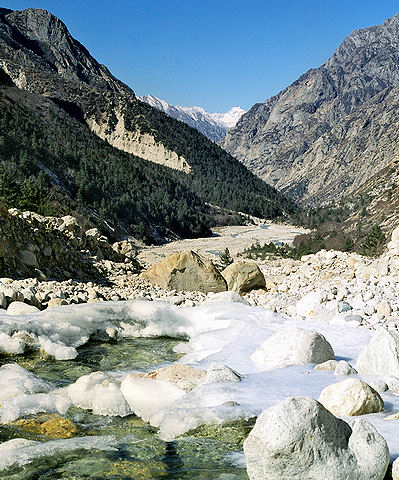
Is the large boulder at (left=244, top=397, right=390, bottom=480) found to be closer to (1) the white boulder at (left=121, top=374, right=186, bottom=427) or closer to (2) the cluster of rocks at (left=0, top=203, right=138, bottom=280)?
(1) the white boulder at (left=121, top=374, right=186, bottom=427)

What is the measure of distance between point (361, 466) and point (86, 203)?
160 feet

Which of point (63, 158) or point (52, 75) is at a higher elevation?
point (52, 75)

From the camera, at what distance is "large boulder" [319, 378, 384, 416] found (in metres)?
4.62

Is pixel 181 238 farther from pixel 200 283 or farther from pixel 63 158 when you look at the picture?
pixel 200 283

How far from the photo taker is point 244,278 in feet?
54.1

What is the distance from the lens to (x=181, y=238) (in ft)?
199

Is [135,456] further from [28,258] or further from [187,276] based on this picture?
[187,276]

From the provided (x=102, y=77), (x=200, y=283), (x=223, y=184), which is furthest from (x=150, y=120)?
(x=200, y=283)

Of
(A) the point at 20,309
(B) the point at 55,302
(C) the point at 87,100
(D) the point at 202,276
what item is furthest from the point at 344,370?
(C) the point at 87,100

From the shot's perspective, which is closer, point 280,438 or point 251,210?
point 280,438

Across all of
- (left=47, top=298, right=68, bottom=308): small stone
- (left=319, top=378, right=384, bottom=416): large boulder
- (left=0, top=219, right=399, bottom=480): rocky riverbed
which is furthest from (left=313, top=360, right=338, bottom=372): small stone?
(left=47, top=298, right=68, bottom=308): small stone

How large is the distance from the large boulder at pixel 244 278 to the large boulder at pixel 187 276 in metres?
0.34

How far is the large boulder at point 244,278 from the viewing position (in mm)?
16250

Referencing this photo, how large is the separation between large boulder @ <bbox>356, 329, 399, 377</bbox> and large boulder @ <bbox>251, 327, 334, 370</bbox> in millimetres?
669
